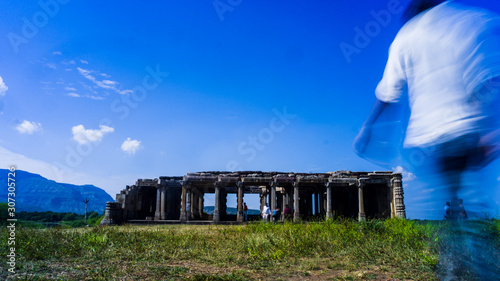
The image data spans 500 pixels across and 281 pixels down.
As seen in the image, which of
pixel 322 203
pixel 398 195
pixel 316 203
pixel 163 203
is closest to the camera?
pixel 398 195

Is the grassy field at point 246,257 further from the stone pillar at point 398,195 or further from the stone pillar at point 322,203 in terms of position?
the stone pillar at point 322,203

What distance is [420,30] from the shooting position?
16.4 ft

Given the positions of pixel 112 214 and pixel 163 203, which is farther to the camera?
pixel 163 203

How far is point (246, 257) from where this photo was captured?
7.23 m

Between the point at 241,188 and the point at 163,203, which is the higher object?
the point at 241,188

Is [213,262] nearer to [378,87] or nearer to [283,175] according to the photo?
[378,87]

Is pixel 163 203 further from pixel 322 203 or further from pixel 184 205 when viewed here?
pixel 322 203

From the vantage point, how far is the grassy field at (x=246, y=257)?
5.65 metres

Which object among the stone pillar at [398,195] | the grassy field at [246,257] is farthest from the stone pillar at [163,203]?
the stone pillar at [398,195]

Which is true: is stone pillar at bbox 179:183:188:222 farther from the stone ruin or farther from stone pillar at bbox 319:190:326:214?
stone pillar at bbox 319:190:326:214

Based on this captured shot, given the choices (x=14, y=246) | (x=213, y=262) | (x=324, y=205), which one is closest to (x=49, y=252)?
(x=14, y=246)

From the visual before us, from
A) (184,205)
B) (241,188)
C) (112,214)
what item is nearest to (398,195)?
(241,188)

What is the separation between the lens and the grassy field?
565cm

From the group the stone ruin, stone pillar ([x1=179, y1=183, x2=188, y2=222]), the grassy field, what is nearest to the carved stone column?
the stone ruin
